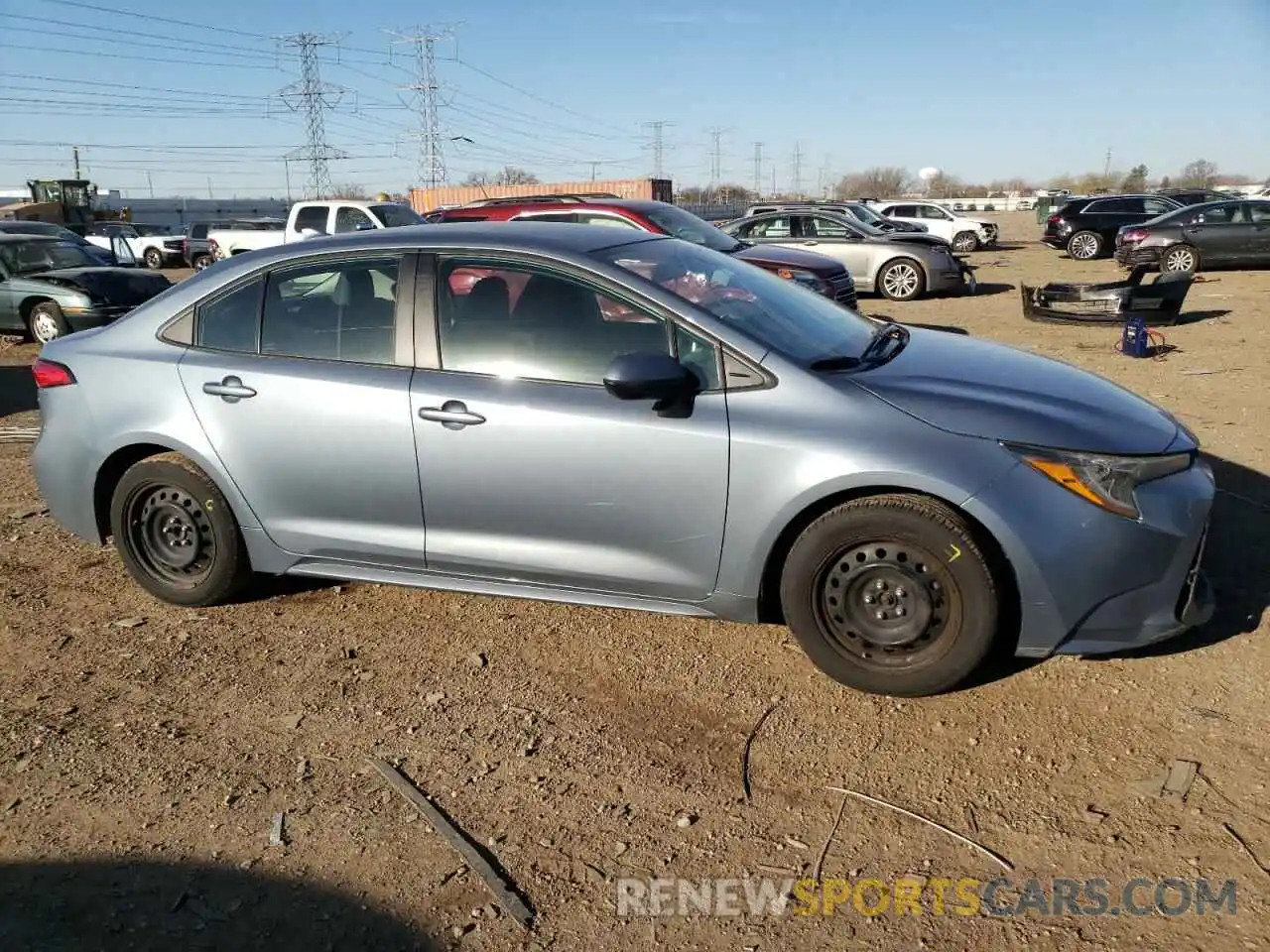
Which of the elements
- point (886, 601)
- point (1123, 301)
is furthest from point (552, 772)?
point (1123, 301)

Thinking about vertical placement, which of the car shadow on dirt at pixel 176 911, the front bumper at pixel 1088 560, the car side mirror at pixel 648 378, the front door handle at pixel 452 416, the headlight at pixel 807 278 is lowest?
the car shadow on dirt at pixel 176 911

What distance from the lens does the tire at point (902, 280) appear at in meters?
15.4

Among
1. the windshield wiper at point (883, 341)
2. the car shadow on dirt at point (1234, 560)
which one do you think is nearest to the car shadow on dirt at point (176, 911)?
the windshield wiper at point (883, 341)

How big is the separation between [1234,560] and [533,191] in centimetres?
4438

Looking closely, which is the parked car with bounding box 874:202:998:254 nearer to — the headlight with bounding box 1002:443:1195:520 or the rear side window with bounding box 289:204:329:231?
the rear side window with bounding box 289:204:329:231

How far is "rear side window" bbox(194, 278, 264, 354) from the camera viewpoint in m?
4.05

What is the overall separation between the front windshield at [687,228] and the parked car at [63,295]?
6.51 meters

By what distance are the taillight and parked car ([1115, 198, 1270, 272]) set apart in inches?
759

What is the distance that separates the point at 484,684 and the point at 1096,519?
2195 mm

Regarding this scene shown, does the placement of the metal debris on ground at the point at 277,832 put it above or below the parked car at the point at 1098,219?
below

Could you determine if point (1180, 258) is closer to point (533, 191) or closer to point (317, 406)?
point (317, 406)

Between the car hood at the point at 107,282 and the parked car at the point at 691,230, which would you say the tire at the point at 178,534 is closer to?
the parked car at the point at 691,230

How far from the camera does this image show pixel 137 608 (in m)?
4.33

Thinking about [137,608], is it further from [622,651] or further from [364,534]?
[622,651]
